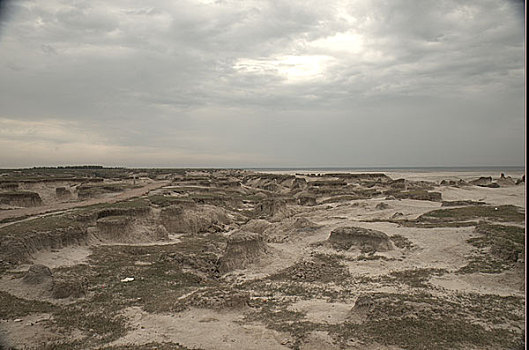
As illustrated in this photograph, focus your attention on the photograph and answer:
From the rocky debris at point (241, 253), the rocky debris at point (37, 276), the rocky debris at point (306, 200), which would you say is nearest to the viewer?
the rocky debris at point (37, 276)

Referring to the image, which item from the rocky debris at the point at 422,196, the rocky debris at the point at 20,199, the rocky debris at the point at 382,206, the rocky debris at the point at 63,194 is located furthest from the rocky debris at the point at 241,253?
the rocky debris at the point at 63,194

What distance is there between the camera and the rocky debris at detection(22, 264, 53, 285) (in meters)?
11.5

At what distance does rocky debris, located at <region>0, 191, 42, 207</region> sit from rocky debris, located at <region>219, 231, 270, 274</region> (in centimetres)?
2349

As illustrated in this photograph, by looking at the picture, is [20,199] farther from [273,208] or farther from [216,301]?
[216,301]

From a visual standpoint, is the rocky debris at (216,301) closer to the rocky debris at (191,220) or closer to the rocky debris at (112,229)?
the rocky debris at (112,229)

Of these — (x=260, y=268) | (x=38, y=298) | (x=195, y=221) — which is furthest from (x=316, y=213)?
(x=38, y=298)

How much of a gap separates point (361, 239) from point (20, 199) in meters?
29.1

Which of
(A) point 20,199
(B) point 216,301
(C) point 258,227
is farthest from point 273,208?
(B) point 216,301

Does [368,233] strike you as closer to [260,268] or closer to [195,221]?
[260,268]

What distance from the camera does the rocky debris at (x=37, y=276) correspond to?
11.5 meters

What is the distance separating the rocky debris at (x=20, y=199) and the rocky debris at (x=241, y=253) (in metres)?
23.5

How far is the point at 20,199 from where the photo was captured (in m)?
30.9

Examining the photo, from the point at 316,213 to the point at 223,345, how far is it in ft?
79.1

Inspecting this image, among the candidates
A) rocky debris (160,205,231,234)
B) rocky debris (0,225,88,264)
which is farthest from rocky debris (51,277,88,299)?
rocky debris (160,205,231,234)
